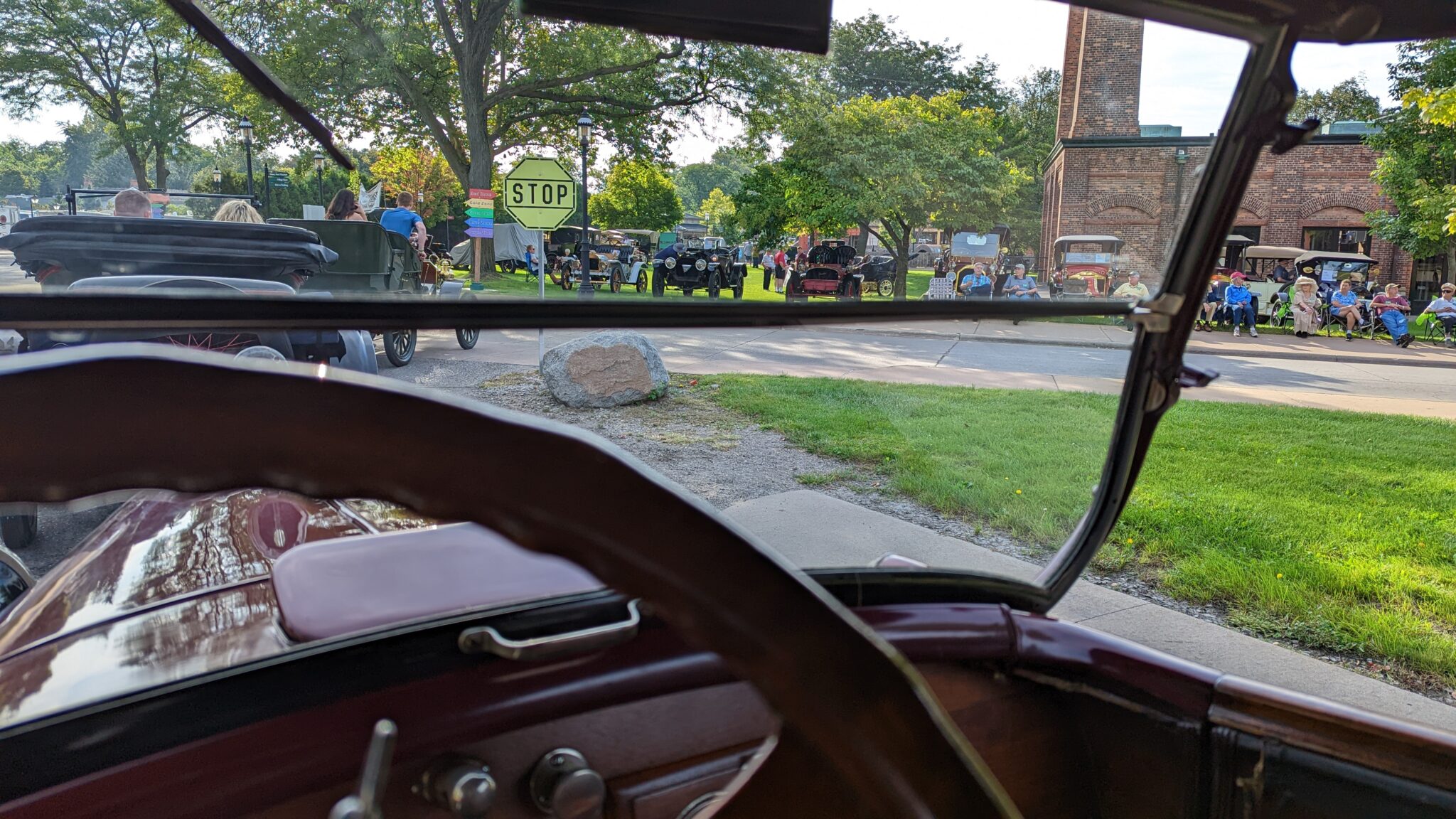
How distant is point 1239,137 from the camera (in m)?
1.13

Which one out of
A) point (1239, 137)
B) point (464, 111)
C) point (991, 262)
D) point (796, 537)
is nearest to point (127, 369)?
point (464, 111)

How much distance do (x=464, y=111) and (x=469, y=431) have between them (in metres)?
0.50

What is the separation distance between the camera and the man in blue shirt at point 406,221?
2.58 feet

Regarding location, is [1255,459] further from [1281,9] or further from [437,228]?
[437,228]

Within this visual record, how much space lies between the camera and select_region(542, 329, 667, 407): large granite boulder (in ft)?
3.03

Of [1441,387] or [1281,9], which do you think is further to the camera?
[1441,387]

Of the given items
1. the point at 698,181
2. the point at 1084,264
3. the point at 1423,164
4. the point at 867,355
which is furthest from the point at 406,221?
the point at 1423,164

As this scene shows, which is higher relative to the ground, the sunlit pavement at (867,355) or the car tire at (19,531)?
the sunlit pavement at (867,355)

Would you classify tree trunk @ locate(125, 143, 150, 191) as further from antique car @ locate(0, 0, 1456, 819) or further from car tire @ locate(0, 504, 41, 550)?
car tire @ locate(0, 504, 41, 550)

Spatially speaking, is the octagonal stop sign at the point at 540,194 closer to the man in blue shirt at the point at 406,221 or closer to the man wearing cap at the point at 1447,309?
the man in blue shirt at the point at 406,221

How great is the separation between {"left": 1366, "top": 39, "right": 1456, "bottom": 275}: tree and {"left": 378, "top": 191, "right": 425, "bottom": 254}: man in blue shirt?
19.5ft

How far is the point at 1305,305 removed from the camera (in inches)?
645

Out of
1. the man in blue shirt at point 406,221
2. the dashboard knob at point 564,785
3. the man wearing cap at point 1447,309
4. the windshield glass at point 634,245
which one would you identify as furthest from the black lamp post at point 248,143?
A: the man wearing cap at point 1447,309

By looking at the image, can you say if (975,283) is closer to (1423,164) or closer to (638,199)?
(638,199)
